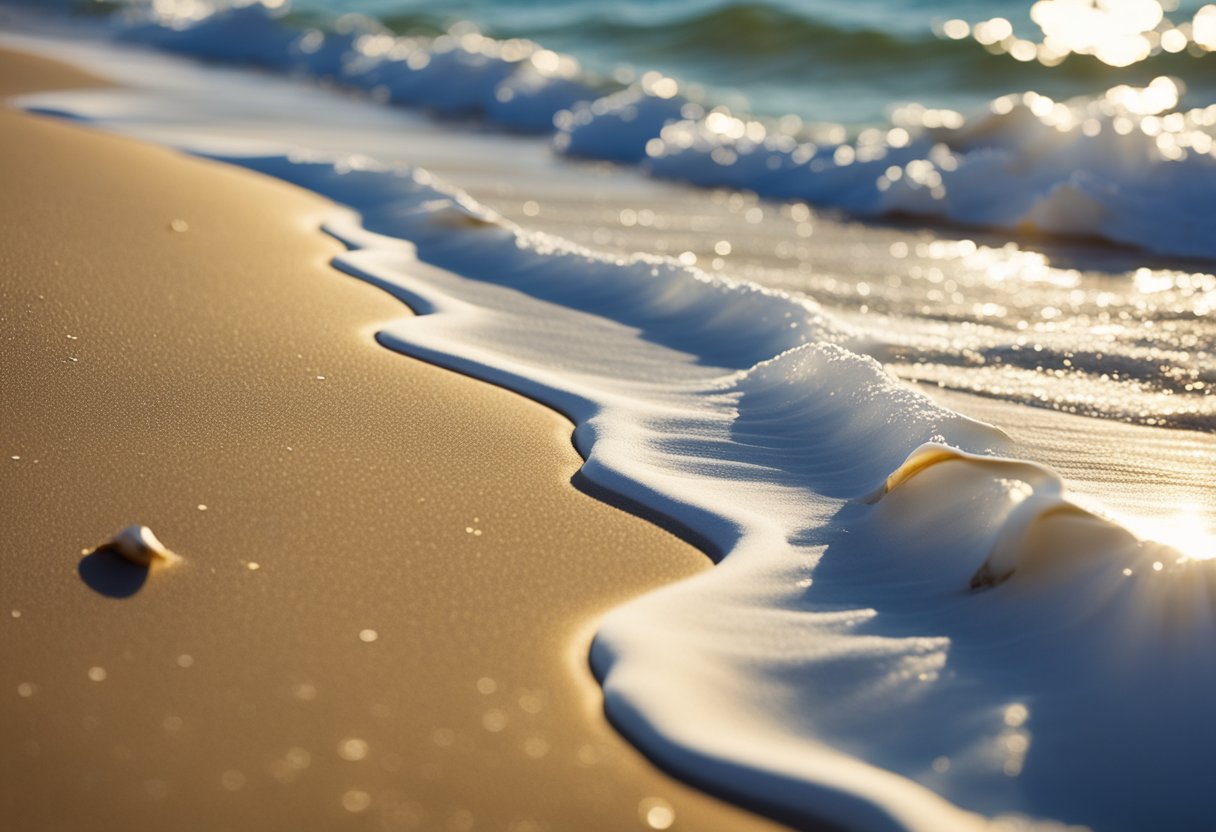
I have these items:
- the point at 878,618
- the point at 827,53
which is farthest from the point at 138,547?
the point at 827,53

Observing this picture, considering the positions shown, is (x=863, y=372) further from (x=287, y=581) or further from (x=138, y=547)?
(x=138, y=547)

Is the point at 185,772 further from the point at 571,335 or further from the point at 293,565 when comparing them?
the point at 571,335

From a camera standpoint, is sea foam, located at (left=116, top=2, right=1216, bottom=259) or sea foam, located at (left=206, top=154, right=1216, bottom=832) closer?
sea foam, located at (left=206, top=154, right=1216, bottom=832)

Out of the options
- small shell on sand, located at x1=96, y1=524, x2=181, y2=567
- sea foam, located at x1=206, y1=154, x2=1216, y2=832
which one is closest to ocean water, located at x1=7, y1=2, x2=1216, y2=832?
sea foam, located at x1=206, y1=154, x2=1216, y2=832

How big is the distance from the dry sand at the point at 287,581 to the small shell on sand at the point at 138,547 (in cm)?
2

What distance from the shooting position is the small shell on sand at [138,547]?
5.82 feet

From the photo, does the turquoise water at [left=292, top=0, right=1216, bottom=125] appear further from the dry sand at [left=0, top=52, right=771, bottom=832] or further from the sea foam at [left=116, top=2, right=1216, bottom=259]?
the dry sand at [left=0, top=52, right=771, bottom=832]

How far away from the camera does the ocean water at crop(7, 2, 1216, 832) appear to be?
152 centimetres

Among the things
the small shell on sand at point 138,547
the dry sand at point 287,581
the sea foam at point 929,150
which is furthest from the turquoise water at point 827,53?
the small shell on sand at point 138,547

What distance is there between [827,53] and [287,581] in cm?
885

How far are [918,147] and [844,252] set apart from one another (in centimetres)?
195

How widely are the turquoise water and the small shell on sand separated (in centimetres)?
676

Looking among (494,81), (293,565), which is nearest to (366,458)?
(293,565)

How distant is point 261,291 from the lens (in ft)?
10.5
